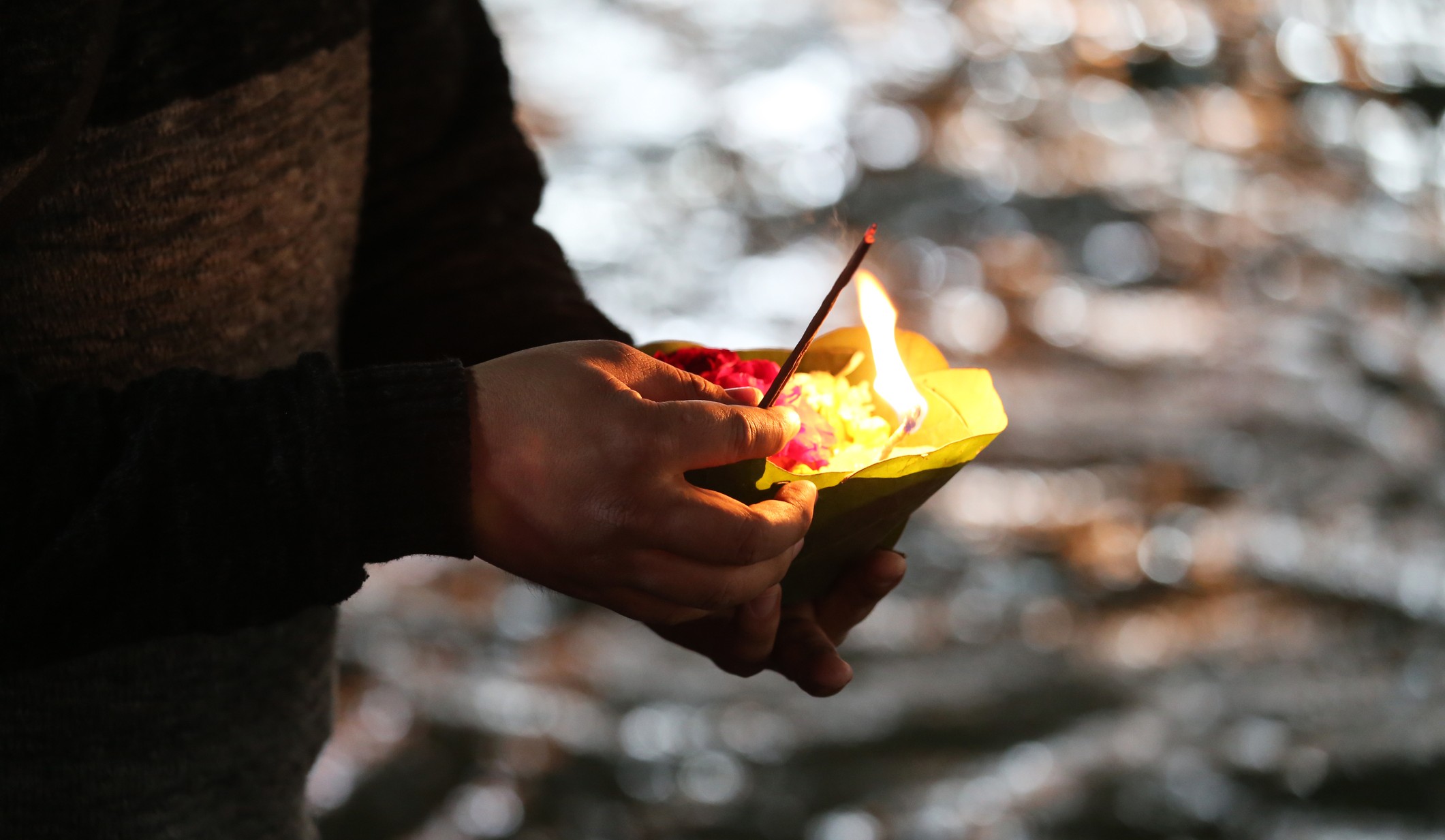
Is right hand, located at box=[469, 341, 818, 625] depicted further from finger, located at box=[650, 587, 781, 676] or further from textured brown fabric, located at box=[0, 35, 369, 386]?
textured brown fabric, located at box=[0, 35, 369, 386]

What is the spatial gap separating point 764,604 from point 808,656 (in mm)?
89

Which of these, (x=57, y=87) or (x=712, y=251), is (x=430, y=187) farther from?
(x=712, y=251)

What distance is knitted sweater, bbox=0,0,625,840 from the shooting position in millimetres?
471

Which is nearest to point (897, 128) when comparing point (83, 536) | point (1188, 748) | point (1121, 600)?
point (1121, 600)

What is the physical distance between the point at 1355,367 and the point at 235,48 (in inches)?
95.0

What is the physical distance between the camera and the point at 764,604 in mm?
604

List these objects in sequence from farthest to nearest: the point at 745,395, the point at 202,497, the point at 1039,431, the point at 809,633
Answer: the point at 1039,431 < the point at 809,633 < the point at 745,395 < the point at 202,497

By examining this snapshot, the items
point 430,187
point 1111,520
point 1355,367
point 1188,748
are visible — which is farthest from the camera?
point 1355,367

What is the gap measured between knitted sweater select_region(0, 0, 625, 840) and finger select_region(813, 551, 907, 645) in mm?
220

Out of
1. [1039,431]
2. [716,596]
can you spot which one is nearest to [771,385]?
[716,596]

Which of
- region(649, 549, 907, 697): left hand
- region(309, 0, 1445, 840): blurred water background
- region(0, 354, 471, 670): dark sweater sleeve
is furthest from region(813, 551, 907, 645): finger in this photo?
region(309, 0, 1445, 840): blurred water background

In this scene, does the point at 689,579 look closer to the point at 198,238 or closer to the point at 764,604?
the point at 764,604

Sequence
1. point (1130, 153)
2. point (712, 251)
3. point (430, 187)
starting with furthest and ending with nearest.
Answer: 1. point (1130, 153)
2. point (712, 251)
3. point (430, 187)

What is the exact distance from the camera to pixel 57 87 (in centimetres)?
47
